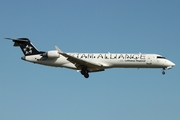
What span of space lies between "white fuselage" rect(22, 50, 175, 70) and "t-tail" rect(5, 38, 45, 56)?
44.5 inches

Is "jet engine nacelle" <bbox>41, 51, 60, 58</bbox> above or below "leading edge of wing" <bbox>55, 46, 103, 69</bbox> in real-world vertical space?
above

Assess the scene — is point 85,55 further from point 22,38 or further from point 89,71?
point 22,38

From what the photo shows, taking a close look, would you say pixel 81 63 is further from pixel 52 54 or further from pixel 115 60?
pixel 115 60

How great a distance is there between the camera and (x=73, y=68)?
118ft

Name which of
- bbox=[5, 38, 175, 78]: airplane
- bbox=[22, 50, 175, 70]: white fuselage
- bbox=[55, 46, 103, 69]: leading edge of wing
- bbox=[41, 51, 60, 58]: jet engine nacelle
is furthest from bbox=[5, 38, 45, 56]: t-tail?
bbox=[55, 46, 103, 69]: leading edge of wing

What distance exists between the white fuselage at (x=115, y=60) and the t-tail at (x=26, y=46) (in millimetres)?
1131

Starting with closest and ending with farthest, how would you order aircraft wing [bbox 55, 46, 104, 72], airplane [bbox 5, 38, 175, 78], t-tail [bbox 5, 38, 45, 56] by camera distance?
aircraft wing [bbox 55, 46, 104, 72] → airplane [bbox 5, 38, 175, 78] → t-tail [bbox 5, 38, 45, 56]

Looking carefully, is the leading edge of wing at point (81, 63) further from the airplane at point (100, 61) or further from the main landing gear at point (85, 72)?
the main landing gear at point (85, 72)

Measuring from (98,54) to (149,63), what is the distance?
5694mm

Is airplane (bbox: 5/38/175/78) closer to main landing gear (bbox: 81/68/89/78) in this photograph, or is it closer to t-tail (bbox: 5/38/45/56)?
main landing gear (bbox: 81/68/89/78)

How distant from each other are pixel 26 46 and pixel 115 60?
1090 centimetres

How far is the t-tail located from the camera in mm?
37375

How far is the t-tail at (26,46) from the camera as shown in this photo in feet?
123

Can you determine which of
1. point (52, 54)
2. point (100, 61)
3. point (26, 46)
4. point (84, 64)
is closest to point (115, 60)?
point (100, 61)
